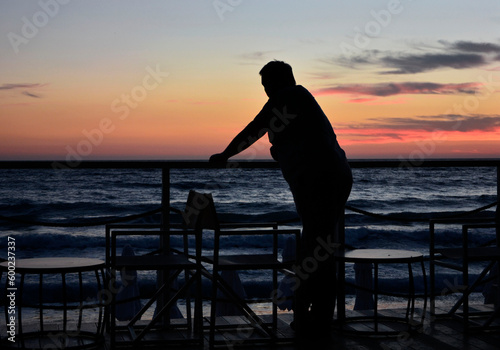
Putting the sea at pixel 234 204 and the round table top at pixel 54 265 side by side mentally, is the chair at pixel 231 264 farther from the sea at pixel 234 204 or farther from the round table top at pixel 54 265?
the sea at pixel 234 204

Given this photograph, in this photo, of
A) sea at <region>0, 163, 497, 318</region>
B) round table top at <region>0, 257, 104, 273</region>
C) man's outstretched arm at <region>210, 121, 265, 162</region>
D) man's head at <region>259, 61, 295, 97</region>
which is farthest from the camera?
sea at <region>0, 163, 497, 318</region>

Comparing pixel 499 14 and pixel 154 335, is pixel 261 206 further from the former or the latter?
pixel 154 335

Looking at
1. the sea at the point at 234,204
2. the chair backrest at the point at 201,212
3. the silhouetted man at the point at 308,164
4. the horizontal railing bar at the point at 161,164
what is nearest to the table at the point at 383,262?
the silhouetted man at the point at 308,164

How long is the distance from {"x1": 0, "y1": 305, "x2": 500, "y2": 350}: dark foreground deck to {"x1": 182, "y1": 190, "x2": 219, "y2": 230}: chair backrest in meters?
0.70

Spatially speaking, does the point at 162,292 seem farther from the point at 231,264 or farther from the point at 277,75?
the point at 277,75

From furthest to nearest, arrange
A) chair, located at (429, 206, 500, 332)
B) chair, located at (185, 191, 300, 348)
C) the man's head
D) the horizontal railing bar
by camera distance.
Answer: chair, located at (429, 206, 500, 332)
the horizontal railing bar
the man's head
chair, located at (185, 191, 300, 348)

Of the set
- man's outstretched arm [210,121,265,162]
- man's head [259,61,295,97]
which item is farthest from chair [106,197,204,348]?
man's head [259,61,295,97]

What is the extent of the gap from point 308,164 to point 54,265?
4.65ft

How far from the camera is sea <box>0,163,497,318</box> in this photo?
1453 cm

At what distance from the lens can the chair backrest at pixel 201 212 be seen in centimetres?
333

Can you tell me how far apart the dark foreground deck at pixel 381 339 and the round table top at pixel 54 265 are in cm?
47

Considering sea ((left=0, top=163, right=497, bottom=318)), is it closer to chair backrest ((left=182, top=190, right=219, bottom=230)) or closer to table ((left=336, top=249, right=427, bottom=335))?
table ((left=336, top=249, right=427, bottom=335))

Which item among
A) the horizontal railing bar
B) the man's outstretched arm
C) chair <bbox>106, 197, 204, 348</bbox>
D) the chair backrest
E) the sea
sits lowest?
the sea

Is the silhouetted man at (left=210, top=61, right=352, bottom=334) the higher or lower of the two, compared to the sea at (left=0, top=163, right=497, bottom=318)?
higher
